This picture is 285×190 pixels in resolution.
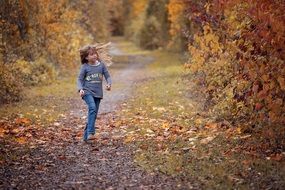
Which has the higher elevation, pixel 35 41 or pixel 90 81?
pixel 90 81

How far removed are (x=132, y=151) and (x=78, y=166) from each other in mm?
1290

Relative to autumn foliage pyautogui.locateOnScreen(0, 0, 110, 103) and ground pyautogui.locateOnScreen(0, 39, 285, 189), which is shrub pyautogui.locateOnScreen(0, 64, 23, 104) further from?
ground pyautogui.locateOnScreen(0, 39, 285, 189)

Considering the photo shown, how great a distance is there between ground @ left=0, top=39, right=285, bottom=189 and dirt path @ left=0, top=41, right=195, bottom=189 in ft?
0.05

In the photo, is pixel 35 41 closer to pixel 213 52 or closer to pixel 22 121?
pixel 22 121

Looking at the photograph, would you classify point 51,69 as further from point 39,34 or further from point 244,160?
point 244,160

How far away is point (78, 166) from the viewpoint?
900 centimetres

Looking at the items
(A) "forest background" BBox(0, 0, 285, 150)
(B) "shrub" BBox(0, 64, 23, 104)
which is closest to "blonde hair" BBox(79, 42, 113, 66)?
(A) "forest background" BBox(0, 0, 285, 150)

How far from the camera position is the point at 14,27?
22.5 meters

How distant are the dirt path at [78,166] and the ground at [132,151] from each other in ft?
0.05

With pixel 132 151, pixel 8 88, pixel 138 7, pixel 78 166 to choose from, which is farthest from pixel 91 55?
pixel 138 7

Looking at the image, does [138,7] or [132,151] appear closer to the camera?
[132,151]

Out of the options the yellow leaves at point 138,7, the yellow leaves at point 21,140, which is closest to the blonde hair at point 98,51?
the yellow leaves at point 21,140

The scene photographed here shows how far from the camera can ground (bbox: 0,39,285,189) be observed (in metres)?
7.84

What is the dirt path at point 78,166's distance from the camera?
25.7 feet
